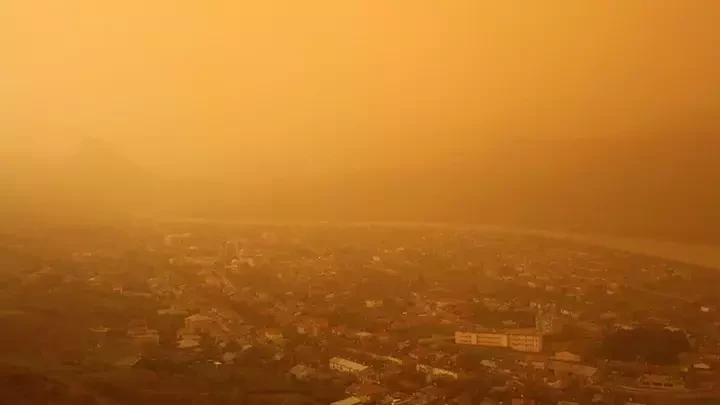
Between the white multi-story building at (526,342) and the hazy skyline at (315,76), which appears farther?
the hazy skyline at (315,76)

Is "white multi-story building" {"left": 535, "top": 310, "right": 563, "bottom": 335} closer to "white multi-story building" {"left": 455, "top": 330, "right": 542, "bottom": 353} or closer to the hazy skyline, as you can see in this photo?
"white multi-story building" {"left": 455, "top": 330, "right": 542, "bottom": 353}

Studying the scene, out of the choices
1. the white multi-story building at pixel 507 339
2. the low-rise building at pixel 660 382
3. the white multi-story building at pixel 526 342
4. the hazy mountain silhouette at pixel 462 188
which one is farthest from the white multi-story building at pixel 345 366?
the low-rise building at pixel 660 382

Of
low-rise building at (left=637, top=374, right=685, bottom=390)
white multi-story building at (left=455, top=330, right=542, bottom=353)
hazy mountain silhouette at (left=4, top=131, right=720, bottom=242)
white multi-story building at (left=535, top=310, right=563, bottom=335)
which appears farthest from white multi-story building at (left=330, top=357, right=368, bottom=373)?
low-rise building at (left=637, top=374, right=685, bottom=390)

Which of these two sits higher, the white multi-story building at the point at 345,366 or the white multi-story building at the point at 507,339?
the white multi-story building at the point at 507,339

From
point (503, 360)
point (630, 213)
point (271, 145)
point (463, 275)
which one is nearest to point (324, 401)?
point (503, 360)

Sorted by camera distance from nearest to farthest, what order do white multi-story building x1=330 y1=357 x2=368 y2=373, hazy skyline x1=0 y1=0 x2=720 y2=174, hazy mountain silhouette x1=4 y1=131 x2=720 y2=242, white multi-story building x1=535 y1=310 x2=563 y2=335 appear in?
white multi-story building x1=330 y1=357 x2=368 y2=373, white multi-story building x1=535 y1=310 x2=563 y2=335, hazy mountain silhouette x1=4 y1=131 x2=720 y2=242, hazy skyline x1=0 y1=0 x2=720 y2=174

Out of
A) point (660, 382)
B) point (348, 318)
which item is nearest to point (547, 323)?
point (660, 382)

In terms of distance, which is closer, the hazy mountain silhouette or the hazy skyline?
the hazy mountain silhouette

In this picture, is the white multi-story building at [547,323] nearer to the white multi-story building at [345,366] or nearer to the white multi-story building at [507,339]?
the white multi-story building at [507,339]

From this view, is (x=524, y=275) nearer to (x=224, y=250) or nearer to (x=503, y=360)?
(x=503, y=360)
